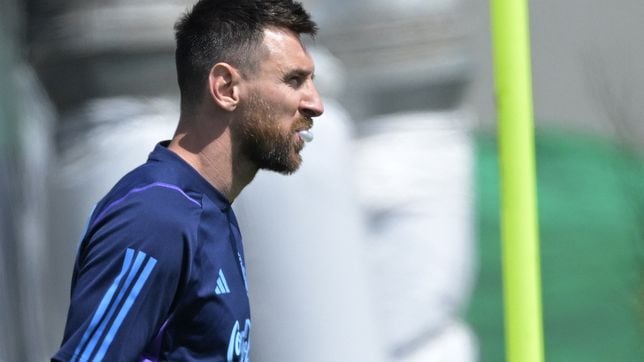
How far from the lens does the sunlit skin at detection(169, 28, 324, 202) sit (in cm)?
251

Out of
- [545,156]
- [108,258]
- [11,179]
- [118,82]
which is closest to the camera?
[108,258]

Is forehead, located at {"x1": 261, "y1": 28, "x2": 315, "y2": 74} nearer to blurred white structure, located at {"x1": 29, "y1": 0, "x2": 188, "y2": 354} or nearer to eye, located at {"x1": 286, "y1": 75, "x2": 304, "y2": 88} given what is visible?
eye, located at {"x1": 286, "y1": 75, "x2": 304, "y2": 88}

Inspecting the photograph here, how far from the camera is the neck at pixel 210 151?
98.3 inches

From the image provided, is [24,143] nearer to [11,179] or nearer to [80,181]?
[11,179]

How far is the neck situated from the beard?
0.02 metres

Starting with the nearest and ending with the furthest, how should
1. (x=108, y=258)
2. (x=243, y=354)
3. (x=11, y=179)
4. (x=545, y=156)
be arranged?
1. (x=108, y=258)
2. (x=243, y=354)
3. (x=11, y=179)
4. (x=545, y=156)

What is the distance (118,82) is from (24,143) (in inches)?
31.2

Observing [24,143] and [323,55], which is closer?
[323,55]

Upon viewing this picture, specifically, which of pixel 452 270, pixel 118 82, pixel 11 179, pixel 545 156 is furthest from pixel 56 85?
pixel 545 156

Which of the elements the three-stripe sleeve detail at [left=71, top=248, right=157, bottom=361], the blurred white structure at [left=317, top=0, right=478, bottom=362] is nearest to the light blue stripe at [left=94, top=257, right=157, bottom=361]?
the three-stripe sleeve detail at [left=71, top=248, right=157, bottom=361]

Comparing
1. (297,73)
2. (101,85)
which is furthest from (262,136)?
(101,85)

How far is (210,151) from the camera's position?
98.5 inches

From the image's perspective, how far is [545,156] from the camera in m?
5.41

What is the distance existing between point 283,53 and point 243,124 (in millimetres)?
166
